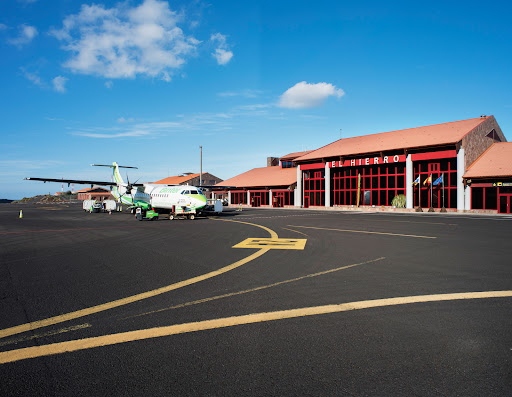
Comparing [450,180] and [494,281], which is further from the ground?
[450,180]

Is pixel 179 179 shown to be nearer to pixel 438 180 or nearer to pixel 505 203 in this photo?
pixel 438 180

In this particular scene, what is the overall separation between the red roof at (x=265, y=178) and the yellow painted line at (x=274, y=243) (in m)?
42.1

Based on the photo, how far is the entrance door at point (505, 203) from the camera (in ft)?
109

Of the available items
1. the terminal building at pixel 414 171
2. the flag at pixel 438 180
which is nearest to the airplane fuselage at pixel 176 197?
the terminal building at pixel 414 171

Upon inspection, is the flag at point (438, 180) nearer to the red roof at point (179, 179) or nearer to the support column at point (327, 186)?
the support column at point (327, 186)

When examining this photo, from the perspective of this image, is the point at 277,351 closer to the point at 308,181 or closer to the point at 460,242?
the point at 460,242

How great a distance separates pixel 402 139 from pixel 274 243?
37.4m

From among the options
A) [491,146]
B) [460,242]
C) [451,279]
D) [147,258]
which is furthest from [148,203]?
[491,146]

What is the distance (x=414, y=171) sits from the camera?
132 ft

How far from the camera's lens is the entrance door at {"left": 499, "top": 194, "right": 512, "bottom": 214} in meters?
33.3

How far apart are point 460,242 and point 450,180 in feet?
96.5

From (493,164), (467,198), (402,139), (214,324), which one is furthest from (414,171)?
(214,324)

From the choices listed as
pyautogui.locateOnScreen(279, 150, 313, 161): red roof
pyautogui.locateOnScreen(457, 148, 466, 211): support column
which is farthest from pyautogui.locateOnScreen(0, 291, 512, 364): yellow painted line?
pyautogui.locateOnScreen(279, 150, 313, 161): red roof

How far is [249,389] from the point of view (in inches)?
109
